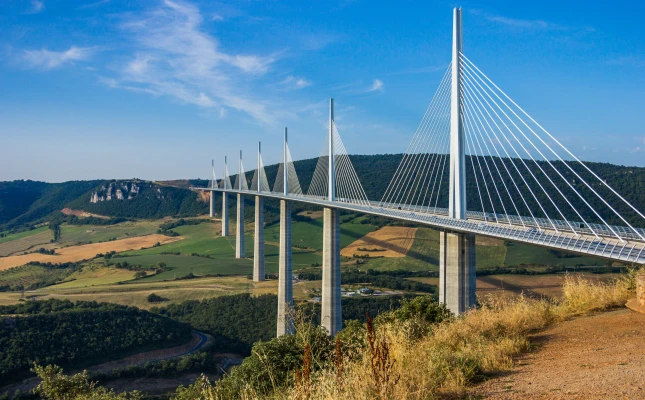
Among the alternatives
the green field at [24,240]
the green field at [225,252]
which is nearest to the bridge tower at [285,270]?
the green field at [225,252]

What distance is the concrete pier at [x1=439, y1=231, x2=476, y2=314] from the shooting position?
19.6 m

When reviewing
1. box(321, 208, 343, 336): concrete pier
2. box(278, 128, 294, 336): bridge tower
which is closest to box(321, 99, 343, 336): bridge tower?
box(321, 208, 343, 336): concrete pier

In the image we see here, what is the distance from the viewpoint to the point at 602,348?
6559 mm

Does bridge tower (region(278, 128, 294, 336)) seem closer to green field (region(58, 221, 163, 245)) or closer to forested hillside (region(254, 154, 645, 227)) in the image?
forested hillside (region(254, 154, 645, 227))

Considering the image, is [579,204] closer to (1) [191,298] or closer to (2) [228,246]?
(1) [191,298]

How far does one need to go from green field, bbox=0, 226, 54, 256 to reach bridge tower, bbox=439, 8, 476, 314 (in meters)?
80.1

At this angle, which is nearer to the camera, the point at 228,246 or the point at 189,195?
the point at 228,246

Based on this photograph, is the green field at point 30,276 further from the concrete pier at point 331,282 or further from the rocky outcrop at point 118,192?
the rocky outcrop at point 118,192

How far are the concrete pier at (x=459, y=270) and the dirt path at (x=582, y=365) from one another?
37.0 ft

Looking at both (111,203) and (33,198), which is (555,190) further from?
(33,198)

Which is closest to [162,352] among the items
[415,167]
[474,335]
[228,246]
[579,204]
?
[415,167]

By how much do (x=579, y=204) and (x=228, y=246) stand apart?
47.4 metres

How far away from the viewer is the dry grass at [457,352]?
4270 millimetres

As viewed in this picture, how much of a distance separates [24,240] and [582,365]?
101 meters
